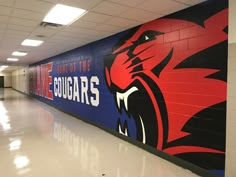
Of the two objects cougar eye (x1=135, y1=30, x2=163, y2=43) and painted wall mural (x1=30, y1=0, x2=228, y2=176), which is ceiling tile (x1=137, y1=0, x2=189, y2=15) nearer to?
painted wall mural (x1=30, y1=0, x2=228, y2=176)

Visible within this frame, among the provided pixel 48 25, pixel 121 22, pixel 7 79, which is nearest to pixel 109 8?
pixel 121 22

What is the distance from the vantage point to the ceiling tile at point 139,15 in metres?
3.19

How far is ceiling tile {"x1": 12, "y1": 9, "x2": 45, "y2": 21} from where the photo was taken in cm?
316

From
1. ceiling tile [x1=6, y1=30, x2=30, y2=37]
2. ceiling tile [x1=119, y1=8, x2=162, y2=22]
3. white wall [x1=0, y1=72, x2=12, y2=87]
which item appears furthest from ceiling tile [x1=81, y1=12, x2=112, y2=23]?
white wall [x1=0, y1=72, x2=12, y2=87]

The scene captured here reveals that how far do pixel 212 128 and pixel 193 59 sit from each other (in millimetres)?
1083

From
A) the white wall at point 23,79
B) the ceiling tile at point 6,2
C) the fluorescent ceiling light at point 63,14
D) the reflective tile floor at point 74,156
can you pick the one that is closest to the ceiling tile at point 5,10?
the ceiling tile at point 6,2

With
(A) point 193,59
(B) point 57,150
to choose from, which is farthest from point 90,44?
(A) point 193,59

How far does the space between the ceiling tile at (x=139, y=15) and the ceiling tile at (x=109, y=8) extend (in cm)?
15

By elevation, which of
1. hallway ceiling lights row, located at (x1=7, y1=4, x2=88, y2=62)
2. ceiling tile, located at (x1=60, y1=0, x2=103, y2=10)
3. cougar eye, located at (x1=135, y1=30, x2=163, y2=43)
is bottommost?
cougar eye, located at (x1=135, y1=30, x2=163, y2=43)

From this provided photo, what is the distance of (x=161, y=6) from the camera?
2.97 m

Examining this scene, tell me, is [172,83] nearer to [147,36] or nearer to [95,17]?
[147,36]

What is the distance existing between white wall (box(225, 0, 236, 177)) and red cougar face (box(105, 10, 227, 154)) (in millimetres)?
136

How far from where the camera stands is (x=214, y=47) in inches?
107

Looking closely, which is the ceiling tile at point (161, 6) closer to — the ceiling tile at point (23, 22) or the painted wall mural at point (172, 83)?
the painted wall mural at point (172, 83)
